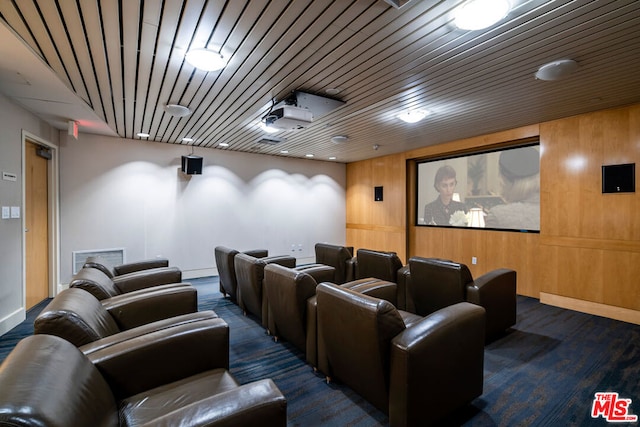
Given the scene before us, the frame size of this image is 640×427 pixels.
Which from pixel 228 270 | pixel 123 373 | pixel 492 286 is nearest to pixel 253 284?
pixel 228 270

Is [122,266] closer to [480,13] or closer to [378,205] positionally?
[480,13]

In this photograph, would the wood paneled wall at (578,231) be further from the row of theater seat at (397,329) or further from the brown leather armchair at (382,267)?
the brown leather armchair at (382,267)

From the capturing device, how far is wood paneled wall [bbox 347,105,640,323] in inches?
140

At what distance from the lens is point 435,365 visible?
171cm

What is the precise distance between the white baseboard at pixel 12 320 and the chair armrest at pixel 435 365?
13.5 ft

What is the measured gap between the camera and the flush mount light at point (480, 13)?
69.0 inches

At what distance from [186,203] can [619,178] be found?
661 cm

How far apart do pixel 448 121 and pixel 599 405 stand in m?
3.43

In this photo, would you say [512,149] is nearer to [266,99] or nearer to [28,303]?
[266,99]

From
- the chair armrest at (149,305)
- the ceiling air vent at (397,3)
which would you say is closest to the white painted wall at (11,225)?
the chair armrest at (149,305)

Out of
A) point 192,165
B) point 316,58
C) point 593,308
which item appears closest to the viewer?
point 316,58

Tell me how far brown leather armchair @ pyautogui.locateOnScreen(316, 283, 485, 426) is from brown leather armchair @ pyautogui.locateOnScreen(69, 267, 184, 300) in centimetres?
182

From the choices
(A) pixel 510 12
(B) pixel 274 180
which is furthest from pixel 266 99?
(B) pixel 274 180

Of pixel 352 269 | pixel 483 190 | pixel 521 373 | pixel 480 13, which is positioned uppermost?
pixel 480 13
